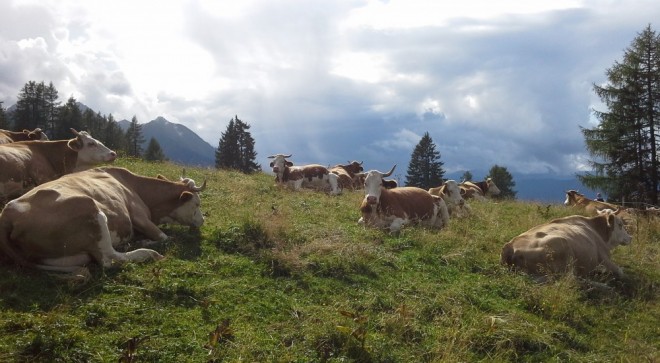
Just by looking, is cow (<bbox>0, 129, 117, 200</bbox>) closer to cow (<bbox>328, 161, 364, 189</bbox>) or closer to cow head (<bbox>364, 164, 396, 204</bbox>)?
cow head (<bbox>364, 164, 396, 204</bbox>)

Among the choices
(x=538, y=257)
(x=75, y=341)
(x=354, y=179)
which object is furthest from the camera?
(x=354, y=179)

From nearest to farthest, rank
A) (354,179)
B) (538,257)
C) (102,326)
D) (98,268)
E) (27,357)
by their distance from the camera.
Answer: (27,357) < (102,326) < (98,268) < (538,257) < (354,179)

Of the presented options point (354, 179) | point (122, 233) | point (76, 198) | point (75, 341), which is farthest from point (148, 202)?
point (354, 179)

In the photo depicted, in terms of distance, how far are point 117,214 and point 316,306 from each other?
3.95 m

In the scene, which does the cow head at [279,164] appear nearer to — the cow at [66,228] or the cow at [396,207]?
the cow at [396,207]

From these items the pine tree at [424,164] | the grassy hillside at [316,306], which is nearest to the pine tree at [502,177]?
the pine tree at [424,164]

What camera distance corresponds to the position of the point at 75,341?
5.12 m

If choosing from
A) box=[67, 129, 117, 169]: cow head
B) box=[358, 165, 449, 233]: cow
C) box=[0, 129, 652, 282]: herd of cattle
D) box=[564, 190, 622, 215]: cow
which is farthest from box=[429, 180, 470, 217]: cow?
box=[67, 129, 117, 169]: cow head

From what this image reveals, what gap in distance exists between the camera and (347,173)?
84.6 ft

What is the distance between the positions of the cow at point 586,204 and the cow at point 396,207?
785 centimetres

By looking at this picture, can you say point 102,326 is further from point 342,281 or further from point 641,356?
point 641,356

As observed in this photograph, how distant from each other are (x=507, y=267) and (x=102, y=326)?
7.15 m

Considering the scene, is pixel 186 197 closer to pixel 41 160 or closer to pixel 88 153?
pixel 41 160

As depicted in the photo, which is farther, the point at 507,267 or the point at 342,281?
the point at 507,267
